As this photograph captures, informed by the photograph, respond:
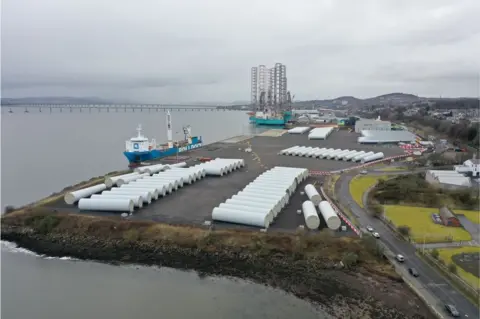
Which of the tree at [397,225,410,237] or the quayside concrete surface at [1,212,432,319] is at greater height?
the tree at [397,225,410,237]

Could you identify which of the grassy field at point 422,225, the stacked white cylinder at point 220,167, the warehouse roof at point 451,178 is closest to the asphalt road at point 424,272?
the grassy field at point 422,225

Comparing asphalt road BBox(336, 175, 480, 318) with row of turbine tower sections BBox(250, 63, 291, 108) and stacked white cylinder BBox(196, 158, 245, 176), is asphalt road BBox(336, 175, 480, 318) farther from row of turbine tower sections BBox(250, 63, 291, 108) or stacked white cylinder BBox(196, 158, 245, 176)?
row of turbine tower sections BBox(250, 63, 291, 108)

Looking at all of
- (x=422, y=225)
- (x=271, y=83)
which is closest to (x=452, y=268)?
(x=422, y=225)

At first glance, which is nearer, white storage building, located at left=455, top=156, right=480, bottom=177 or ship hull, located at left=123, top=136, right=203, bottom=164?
white storage building, located at left=455, top=156, right=480, bottom=177

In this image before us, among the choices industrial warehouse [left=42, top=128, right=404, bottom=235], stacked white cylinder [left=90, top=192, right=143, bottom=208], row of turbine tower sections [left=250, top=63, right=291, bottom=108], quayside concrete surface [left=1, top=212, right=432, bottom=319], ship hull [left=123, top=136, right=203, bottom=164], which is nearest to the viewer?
quayside concrete surface [left=1, top=212, right=432, bottom=319]

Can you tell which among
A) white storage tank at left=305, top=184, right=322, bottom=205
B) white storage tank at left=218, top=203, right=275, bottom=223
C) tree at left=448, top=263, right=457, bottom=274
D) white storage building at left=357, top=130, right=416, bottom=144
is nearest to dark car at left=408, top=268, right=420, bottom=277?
tree at left=448, top=263, right=457, bottom=274

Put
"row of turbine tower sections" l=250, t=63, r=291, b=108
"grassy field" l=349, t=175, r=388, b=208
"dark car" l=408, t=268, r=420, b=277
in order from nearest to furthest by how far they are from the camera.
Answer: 1. "dark car" l=408, t=268, r=420, b=277
2. "grassy field" l=349, t=175, r=388, b=208
3. "row of turbine tower sections" l=250, t=63, r=291, b=108

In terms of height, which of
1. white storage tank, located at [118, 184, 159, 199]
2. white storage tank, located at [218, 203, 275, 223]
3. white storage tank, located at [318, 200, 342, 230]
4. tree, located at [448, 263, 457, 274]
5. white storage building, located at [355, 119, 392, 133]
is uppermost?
white storage building, located at [355, 119, 392, 133]

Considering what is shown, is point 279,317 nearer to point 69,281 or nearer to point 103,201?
point 69,281
